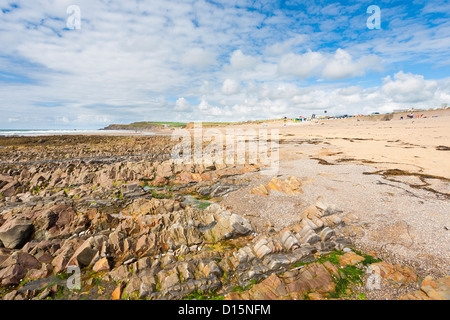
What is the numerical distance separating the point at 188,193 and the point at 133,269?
10795 millimetres

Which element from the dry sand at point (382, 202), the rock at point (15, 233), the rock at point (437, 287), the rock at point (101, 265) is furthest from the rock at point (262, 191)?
the rock at point (15, 233)

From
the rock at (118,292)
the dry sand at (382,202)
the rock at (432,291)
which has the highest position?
the dry sand at (382,202)

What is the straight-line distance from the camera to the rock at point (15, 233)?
10.6 m

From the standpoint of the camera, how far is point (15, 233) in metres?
10.7

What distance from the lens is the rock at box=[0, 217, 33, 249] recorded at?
10576mm

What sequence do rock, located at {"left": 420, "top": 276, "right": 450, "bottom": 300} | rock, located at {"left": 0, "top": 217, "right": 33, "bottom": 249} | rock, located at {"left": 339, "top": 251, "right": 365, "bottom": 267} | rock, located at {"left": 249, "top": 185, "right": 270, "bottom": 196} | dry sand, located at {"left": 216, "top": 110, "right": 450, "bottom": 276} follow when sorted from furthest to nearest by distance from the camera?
rock, located at {"left": 249, "top": 185, "right": 270, "bottom": 196}
rock, located at {"left": 0, "top": 217, "right": 33, "bottom": 249}
dry sand, located at {"left": 216, "top": 110, "right": 450, "bottom": 276}
rock, located at {"left": 339, "top": 251, "right": 365, "bottom": 267}
rock, located at {"left": 420, "top": 276, "right": 450, "bottom": 300}

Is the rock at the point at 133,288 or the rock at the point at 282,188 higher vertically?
the rock at the point at 282,188

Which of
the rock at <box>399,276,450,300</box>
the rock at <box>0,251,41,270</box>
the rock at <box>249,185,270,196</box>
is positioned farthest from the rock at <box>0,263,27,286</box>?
the rock at <box>399,276,450,300</box>

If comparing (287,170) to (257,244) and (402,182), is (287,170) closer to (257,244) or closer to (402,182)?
(402,182)

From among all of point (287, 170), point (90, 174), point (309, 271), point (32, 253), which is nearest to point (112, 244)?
point (32, 253)

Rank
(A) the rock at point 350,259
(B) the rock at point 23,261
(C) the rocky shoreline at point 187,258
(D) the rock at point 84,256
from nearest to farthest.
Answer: (C) the rocky shoreline at point 187,258 → (A) the rock at point 350,259 → (B) the rock at point 23,261 → (D) the rock at point 84,256

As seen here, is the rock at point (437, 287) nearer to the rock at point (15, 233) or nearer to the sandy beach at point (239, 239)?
the sandy beach at point (239, 239)

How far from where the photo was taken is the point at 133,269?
858 cm

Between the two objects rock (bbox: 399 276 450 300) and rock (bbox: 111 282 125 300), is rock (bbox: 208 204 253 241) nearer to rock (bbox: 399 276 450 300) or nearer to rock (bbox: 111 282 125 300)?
rock (bbox: 111 282 125 300)
